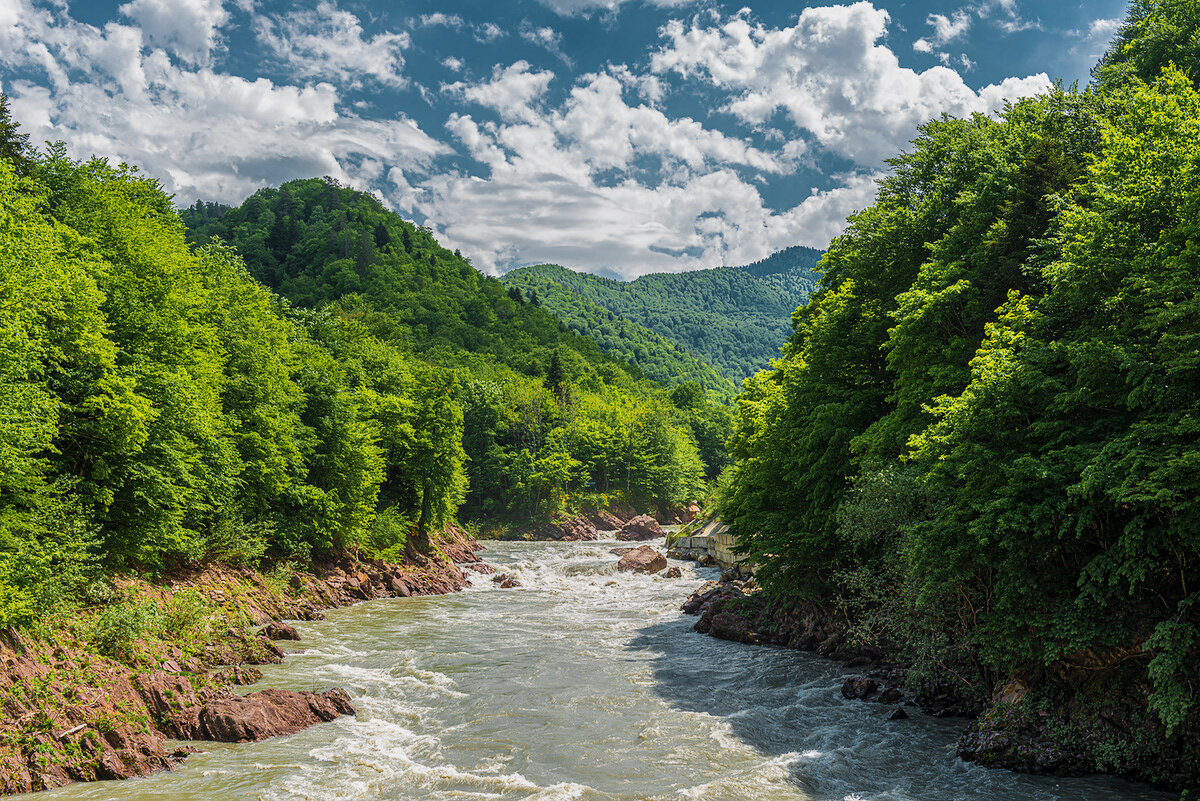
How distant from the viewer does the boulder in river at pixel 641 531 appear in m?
90.1

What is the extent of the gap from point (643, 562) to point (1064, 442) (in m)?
42.6

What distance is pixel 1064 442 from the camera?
52.3 feet

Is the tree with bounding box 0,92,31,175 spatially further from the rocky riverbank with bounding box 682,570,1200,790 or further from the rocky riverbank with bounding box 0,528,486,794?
the rocky riverbank with bounding box 682,570,1200,790

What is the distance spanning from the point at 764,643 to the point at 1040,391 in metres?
19.0

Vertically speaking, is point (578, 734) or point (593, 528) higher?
point (578, 734)

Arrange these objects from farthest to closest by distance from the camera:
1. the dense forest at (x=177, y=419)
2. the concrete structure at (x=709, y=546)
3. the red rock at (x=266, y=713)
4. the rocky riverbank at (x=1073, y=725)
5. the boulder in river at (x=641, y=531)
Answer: the boulder in river at (x=641, y=531) → the concrete structure at (x=709, y=546) → the dense forest at (x=177, y=419) → the red rock at (x=266, y=713) → the rocky riverbank at (x=1073, y=725)

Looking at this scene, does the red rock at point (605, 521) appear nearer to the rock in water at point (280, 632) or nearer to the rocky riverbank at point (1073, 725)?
the rock in water at point (280, 632)

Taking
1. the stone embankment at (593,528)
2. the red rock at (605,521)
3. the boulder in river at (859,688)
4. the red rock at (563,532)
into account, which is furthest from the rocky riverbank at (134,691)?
the red rock at (605,521)

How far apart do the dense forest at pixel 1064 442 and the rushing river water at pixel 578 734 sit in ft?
7.39

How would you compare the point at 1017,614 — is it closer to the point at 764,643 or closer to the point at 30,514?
the point at 764,643

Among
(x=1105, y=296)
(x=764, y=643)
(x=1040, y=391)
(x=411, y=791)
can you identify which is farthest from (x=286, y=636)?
(x=1105, y=296)

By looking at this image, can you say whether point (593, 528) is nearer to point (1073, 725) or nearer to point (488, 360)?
point (488, 360)

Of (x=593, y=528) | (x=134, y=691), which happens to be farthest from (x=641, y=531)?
(x=134, y=691)

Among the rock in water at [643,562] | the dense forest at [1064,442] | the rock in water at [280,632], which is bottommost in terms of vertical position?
the rock in water at [643,562]
